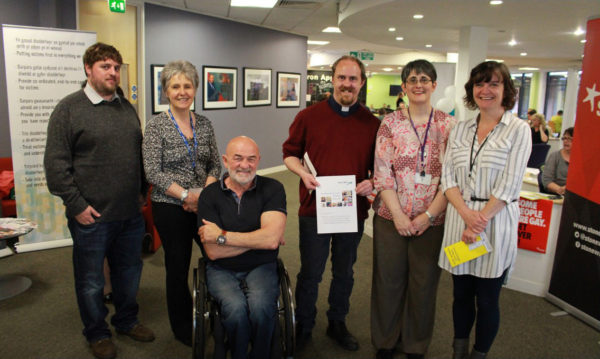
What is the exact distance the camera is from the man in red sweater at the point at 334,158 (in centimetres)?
240

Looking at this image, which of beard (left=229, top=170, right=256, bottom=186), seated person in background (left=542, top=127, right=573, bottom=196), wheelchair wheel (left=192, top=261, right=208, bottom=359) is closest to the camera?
wheelchair wheel (left=192, top=261, right=208, bottom=359)

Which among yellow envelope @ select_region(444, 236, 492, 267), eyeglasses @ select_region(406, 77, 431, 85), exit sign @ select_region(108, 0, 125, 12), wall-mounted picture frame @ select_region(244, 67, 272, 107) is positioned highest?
exit sign @ select_region(108, 0, 125, 12)

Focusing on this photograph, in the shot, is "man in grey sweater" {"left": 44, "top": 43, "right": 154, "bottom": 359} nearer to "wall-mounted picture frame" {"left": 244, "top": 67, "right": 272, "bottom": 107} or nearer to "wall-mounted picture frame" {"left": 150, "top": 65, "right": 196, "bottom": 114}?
"wall-mounted picture frame" {"left": 150, "top": 65, "right": 196, "bottom": 114}

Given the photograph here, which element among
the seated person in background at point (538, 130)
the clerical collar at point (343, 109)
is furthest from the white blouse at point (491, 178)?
the seated person in background at point (538, 130)

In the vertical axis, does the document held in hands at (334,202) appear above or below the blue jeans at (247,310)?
above

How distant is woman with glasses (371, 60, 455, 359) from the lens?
225 centimetres

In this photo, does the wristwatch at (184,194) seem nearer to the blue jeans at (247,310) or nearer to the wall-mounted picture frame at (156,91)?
the blue jeans at (247,310)

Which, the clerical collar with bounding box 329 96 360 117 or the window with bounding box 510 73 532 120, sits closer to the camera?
the clerical collar with bounding box 329 96 360 117

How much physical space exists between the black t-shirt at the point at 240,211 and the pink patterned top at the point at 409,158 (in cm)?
60

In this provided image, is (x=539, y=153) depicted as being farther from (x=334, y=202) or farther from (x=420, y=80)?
(x=334, y=202)

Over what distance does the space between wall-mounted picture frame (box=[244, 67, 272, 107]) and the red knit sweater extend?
5.75 m

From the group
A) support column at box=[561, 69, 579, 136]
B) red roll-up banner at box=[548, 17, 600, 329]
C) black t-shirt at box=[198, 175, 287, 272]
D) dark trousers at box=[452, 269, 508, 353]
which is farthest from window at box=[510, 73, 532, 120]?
black t-shirt at box=[198, 175, 287, 272]

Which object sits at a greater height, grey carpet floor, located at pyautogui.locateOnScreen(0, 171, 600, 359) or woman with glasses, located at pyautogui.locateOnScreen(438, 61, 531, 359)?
woman with glasses, located at pyautogui.locateOnScreen(438, 61, 531, 359)

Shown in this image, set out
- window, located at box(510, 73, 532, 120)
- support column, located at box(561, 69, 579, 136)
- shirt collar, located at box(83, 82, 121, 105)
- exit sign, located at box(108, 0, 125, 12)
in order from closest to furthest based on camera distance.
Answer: shirt collar, located at box(83, 82, 121, 105) < exit sign, located at box(108, 0, 125, 12) < support column, located at box(561, 69, 579, 136) < window, located at box(510, 73, 532, 120)
